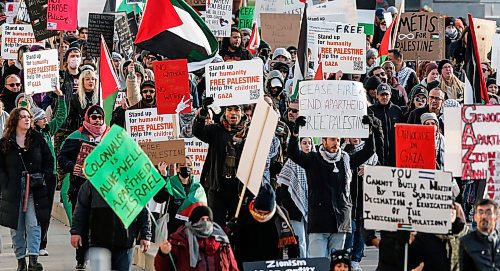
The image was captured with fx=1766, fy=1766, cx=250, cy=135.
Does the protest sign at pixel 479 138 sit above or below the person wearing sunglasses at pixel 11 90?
above

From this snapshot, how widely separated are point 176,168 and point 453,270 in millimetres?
4120

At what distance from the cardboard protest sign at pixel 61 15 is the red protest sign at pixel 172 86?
21.4 ft

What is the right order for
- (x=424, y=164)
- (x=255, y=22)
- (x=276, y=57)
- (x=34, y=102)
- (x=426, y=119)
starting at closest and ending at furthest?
1. (x=424, y=164)
2. (x=426, y=119)
3. (x=34, y=102)
4. (x=276, y=57)
5. (x=255, y=22)

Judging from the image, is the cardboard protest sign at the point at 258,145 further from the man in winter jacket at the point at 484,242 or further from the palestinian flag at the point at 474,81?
the palestinian flag at the point at 474,81

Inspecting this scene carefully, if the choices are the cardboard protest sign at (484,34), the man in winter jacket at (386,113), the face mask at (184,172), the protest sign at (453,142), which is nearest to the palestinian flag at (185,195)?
the face mask at (184,172)

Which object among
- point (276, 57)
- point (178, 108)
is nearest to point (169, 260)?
point (178, 108)

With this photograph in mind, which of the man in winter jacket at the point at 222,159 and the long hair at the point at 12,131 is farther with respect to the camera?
the long hair at the point at 12,131

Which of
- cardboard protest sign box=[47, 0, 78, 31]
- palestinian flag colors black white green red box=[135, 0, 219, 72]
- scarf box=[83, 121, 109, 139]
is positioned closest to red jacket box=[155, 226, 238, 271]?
scarf box=[83, 121, 109, 139]

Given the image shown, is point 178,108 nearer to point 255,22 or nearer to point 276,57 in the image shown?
point 276,57

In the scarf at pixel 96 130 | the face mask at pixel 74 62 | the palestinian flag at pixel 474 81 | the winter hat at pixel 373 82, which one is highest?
the palestinian flag at pixel 474 81

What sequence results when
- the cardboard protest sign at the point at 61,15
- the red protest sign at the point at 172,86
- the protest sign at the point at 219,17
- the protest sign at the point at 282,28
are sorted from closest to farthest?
the red protest sign at the point at 172,86, the cardboard protest sign at the point at 61,15, the protest sign at the point at 219,17, the protest sign at the point at 282,28

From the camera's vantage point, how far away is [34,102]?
2042 centimetres

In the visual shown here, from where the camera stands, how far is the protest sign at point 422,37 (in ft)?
74.6

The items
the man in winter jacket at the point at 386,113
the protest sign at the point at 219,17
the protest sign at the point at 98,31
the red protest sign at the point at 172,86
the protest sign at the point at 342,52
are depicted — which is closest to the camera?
the red protest sign at the point at 172,86
